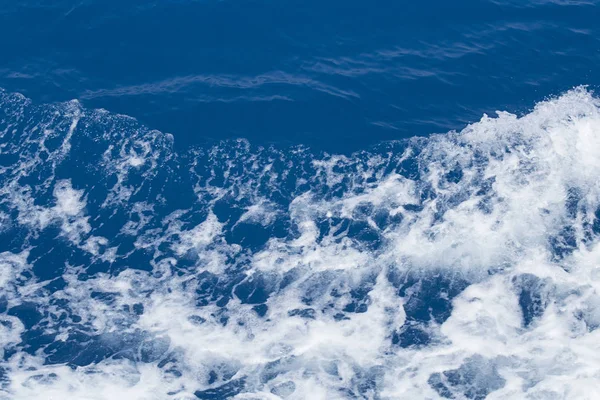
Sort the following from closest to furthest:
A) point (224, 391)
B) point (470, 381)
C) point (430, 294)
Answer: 1. point (470, 381)
2. point (224, 391)
3. point (430, 294)

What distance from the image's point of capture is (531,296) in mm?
20328

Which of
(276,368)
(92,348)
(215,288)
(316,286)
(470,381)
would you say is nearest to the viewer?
(470,381)

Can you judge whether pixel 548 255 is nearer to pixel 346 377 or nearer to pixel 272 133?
pixel 346 377

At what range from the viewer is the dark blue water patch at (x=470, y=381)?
1772cm

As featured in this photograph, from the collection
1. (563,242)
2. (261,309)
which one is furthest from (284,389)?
(563,242)

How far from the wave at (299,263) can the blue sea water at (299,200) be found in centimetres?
8

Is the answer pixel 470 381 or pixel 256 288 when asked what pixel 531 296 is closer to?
pixel 470 381

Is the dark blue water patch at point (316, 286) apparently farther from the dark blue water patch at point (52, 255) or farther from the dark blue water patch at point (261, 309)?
the dark blue water patch at point (52, 255)

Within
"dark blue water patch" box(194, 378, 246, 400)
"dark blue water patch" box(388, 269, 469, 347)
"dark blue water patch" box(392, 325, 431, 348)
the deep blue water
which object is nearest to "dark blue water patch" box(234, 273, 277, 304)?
"dark blue water patch" box(194, 378, 246, 400)

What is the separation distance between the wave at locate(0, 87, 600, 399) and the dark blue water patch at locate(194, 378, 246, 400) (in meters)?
0.05

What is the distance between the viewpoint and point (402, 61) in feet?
105

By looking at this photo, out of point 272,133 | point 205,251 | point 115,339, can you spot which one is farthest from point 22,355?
point 272,133

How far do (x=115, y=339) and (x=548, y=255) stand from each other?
15620 millimetres

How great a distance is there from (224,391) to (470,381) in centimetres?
760
